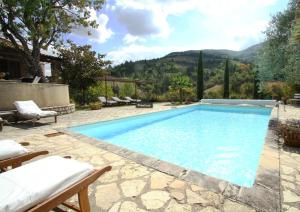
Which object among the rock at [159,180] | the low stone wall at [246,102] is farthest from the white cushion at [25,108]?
the low stone wall at [246,102]

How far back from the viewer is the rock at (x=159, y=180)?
3192 mm

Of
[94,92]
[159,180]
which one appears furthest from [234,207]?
[94,92]

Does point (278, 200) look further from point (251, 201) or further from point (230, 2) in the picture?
point (230, 2)

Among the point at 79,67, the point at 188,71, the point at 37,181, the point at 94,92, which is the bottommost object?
the point at 37,181

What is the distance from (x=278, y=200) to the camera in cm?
278

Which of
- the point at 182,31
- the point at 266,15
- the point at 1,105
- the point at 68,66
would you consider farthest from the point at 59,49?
the point at 266,15

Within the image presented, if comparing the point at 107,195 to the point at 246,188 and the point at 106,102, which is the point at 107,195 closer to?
the point at 246,188

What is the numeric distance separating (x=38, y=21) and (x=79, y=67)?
12.5 feet

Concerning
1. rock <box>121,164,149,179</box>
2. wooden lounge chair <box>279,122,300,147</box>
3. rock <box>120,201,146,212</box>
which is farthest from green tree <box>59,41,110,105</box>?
rock <box>120,201,146,212</box>

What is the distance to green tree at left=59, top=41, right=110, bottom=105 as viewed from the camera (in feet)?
49.8

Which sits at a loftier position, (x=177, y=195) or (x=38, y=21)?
(x=38, y=21)

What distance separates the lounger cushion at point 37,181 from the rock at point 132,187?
82 centimetres

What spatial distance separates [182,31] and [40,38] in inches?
368

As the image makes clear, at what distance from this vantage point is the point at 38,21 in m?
12.4
